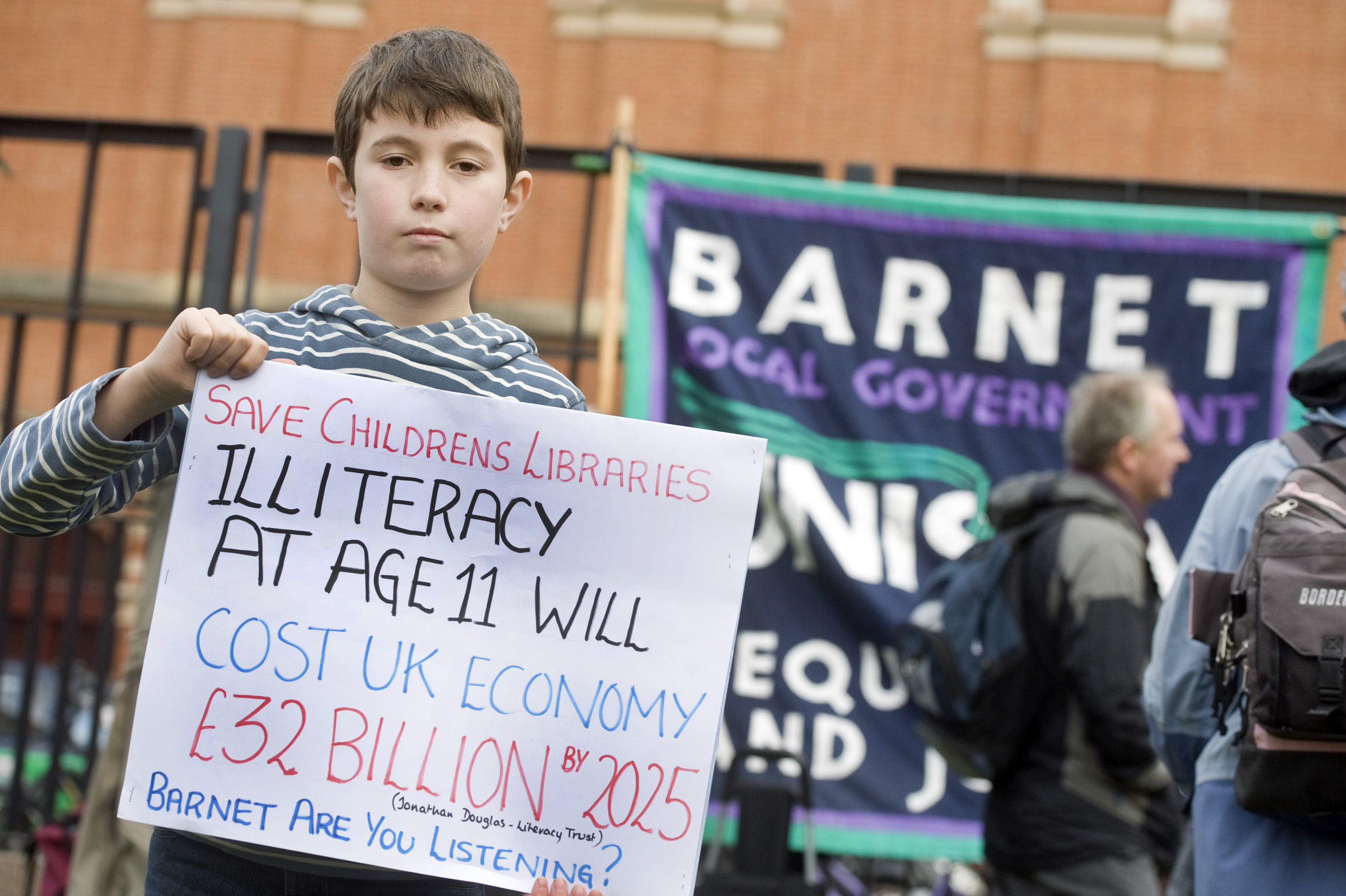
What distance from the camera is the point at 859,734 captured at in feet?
12.8

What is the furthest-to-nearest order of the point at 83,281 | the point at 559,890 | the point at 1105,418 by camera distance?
the point at 83,281, the point at 1105,418, the point at 559,890

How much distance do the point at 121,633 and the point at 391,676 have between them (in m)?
9.14

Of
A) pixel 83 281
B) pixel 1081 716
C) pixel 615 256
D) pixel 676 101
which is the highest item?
pixel 676 101

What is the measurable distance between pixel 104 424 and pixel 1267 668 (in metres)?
1.61

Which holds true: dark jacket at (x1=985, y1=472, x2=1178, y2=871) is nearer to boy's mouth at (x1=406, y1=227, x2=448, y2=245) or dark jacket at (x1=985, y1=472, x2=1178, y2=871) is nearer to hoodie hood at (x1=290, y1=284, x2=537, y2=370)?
hoodie hood at (x1=290, y1=284, x2=537, y2=370)

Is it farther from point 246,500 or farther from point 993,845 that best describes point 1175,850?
point 246,500

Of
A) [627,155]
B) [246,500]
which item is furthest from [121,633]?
[246,500]

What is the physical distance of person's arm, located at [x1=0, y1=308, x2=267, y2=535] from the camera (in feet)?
4.55

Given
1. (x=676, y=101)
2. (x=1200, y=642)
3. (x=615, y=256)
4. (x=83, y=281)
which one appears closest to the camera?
(x=1200, y=642)

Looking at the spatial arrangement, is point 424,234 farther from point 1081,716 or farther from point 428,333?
point 1081,716

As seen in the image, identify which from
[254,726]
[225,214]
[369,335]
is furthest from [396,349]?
[225,214]

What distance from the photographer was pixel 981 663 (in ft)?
9.98

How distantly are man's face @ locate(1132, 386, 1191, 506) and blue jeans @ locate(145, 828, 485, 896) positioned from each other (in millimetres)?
2512

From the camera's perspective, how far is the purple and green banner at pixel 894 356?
3955 millimetres
